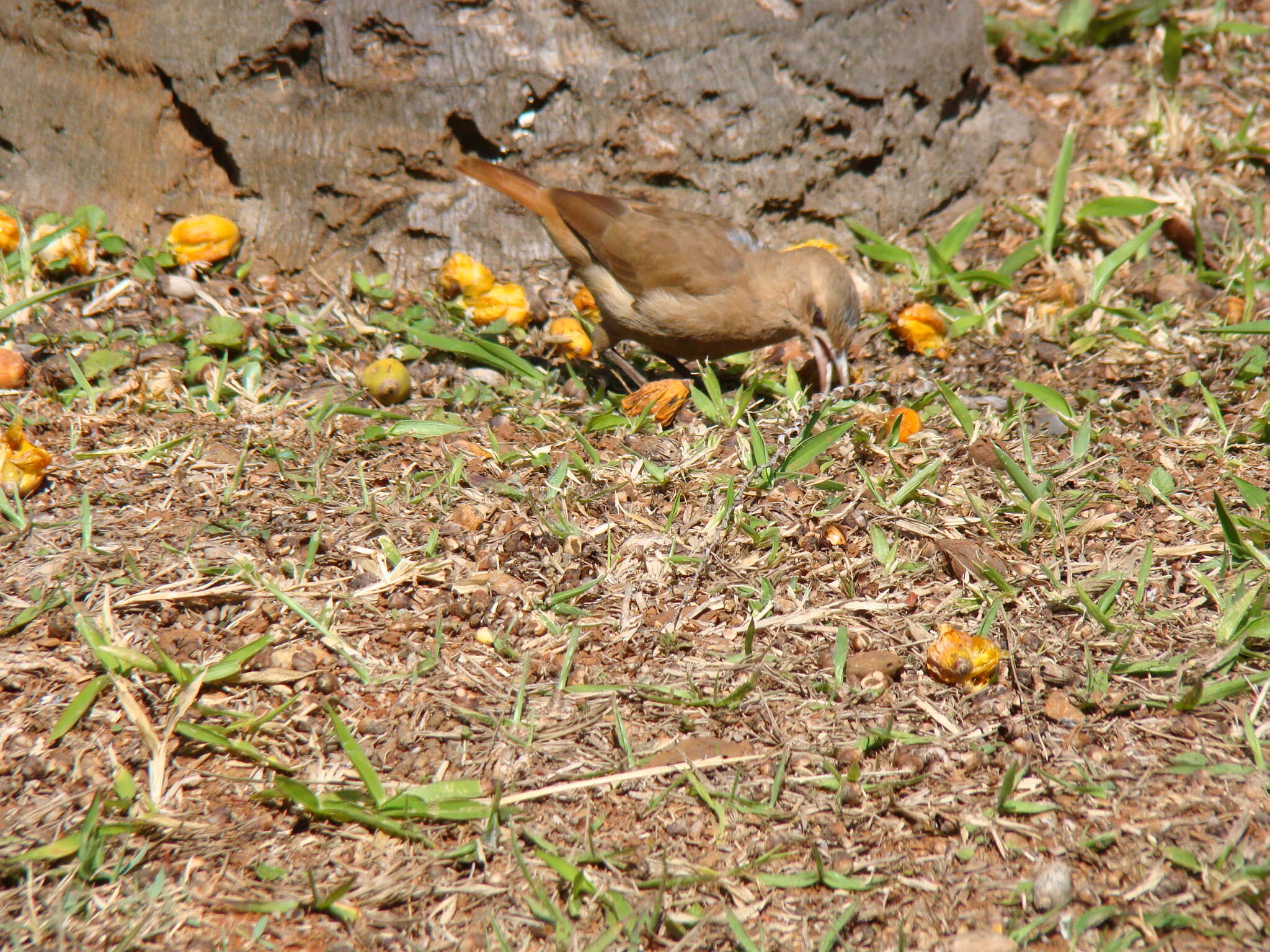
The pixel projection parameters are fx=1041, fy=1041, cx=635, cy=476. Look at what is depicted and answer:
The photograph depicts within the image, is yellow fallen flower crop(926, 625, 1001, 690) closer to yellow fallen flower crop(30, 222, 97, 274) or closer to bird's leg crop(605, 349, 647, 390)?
bird's leg crop(605, 349, 647, 390)

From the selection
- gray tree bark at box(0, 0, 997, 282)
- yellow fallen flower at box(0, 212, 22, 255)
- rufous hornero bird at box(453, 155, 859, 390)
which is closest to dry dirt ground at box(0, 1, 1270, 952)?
yellow fallen flower at box(0, 212, 22, 255)

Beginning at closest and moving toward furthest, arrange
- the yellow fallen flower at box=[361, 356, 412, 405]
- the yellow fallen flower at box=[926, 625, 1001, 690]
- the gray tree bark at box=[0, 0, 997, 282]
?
the yellow fallen flower at box=[926, 625, 1001, 690] → the yellow fallen flower at box=[361, 356, 412, 405] → the gray tree bark at box=[0, 0, 997, 282]

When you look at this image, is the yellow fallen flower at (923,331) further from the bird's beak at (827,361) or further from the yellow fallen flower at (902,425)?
the yellow fallen flower at (902,425)

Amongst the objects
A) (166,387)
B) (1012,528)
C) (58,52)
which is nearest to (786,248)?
(1012,528)

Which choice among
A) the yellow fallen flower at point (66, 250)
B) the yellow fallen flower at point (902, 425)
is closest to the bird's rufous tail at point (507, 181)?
the yellow fallen flower at point (66, 250)

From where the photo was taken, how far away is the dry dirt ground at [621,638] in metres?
2.38

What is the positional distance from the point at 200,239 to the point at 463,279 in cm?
115

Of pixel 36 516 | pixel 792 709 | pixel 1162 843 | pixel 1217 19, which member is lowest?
pixel 36 516

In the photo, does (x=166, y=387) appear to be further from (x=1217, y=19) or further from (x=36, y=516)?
(x=1217, y=19)

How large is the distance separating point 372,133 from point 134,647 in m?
2.70

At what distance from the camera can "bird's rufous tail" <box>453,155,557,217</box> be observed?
4539mm

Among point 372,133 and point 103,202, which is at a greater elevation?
point 372,133

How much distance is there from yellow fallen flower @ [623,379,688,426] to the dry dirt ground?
4.0 inches

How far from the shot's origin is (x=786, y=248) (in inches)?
201
